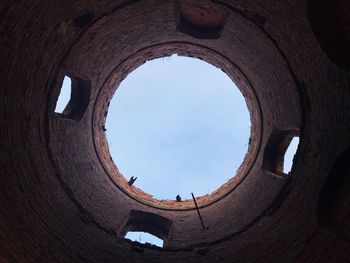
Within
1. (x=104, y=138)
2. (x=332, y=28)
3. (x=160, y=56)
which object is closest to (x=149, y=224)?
(x=104, y=138)

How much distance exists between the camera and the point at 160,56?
10.3 meters

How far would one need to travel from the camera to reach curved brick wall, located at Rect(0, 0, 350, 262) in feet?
18.8

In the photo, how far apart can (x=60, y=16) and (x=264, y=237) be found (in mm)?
5374

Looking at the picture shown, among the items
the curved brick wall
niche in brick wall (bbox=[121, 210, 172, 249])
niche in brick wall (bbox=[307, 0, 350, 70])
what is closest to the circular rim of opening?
the curved brick wall

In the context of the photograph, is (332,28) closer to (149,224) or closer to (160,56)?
(160,56)

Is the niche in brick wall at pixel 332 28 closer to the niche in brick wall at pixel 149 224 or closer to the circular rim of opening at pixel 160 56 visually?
the circular rim of opening at pixel 160 56

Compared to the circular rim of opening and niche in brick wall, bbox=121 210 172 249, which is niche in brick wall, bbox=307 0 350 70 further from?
niche in brick wall, bbox=121 210 172 249

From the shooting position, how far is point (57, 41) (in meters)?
6.62

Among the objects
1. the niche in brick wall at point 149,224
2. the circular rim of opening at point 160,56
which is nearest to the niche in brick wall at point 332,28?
the circular rim of opening at point 160,56

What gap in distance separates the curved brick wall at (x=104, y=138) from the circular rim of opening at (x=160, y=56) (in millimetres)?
50

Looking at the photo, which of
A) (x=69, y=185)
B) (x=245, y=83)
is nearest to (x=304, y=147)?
(x=245, y=83)

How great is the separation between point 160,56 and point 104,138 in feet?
9.15

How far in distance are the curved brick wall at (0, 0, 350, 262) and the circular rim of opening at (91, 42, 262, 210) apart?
0.05 m

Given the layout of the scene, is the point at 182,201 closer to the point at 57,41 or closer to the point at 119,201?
the point at 119,201
